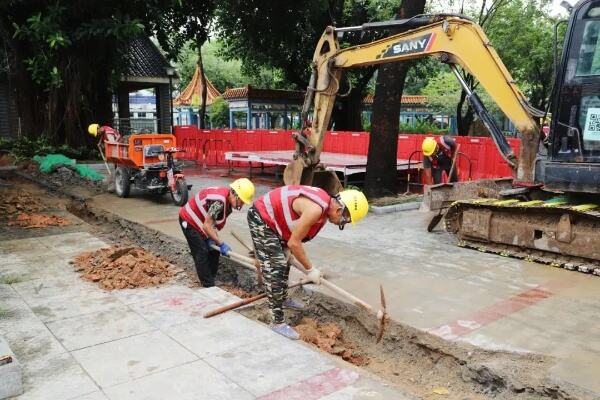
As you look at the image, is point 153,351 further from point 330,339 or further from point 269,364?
point 330,339

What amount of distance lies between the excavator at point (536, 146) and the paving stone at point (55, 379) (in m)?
5.67

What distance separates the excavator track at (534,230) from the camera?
22.0 feet

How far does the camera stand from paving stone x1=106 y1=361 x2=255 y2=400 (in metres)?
3.67

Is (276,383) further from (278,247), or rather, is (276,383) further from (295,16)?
(295,16)

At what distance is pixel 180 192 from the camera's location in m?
11.1

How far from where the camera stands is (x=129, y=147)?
11180 millimetres

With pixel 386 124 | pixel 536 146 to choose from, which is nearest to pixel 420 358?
pixel 536 146

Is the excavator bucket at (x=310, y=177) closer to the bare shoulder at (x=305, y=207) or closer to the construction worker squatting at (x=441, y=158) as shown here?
the construction worker squatting at (x=441, y=158)

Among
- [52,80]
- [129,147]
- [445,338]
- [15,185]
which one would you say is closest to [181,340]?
[445,338]

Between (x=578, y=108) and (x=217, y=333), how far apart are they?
5.03m

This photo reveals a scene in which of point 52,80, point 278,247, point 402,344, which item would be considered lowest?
point 402,344

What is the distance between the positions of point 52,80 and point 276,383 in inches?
576

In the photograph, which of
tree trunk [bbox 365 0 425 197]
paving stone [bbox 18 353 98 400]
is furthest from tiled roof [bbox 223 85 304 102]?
paving stone [bbox 18 353 98 400]

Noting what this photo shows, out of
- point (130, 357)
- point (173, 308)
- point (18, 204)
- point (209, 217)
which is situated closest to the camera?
point (130, 357)
